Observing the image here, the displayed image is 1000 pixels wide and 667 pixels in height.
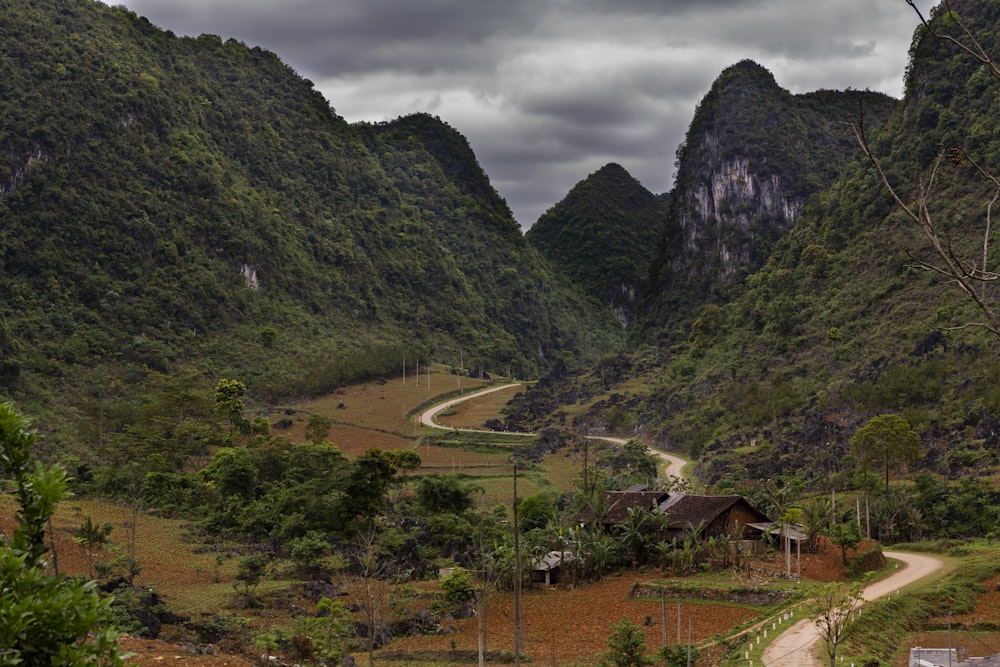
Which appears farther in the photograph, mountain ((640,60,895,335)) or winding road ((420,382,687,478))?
mountain ((640,60,895,335))

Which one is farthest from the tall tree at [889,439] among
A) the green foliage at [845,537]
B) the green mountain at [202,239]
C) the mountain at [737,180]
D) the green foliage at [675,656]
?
the mountain at [737,180]

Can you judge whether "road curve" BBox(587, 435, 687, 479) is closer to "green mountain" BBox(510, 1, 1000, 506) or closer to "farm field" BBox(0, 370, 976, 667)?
"green mountain" BBox(510, 1, 1000, 506)

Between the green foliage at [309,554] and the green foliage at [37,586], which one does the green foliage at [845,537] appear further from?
the green foliage at [37,586]

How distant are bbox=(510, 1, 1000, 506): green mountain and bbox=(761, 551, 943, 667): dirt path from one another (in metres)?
15.8

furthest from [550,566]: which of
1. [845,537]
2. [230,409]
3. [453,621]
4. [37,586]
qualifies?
[230,409]

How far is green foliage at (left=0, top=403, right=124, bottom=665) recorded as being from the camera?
6254 millimetres

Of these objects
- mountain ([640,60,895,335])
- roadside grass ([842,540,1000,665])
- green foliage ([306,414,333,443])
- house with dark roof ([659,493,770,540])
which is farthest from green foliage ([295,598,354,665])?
mountain ([640,60,895,335])

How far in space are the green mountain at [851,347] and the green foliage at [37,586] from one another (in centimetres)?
5239

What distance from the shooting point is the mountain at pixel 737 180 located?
136 metres

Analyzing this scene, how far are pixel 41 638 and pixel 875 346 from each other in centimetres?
7515

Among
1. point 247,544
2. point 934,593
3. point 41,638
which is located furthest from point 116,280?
point 41,638

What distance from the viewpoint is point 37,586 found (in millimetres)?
6480

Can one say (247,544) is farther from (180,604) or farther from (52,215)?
(52,215)

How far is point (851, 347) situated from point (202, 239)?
255ft
